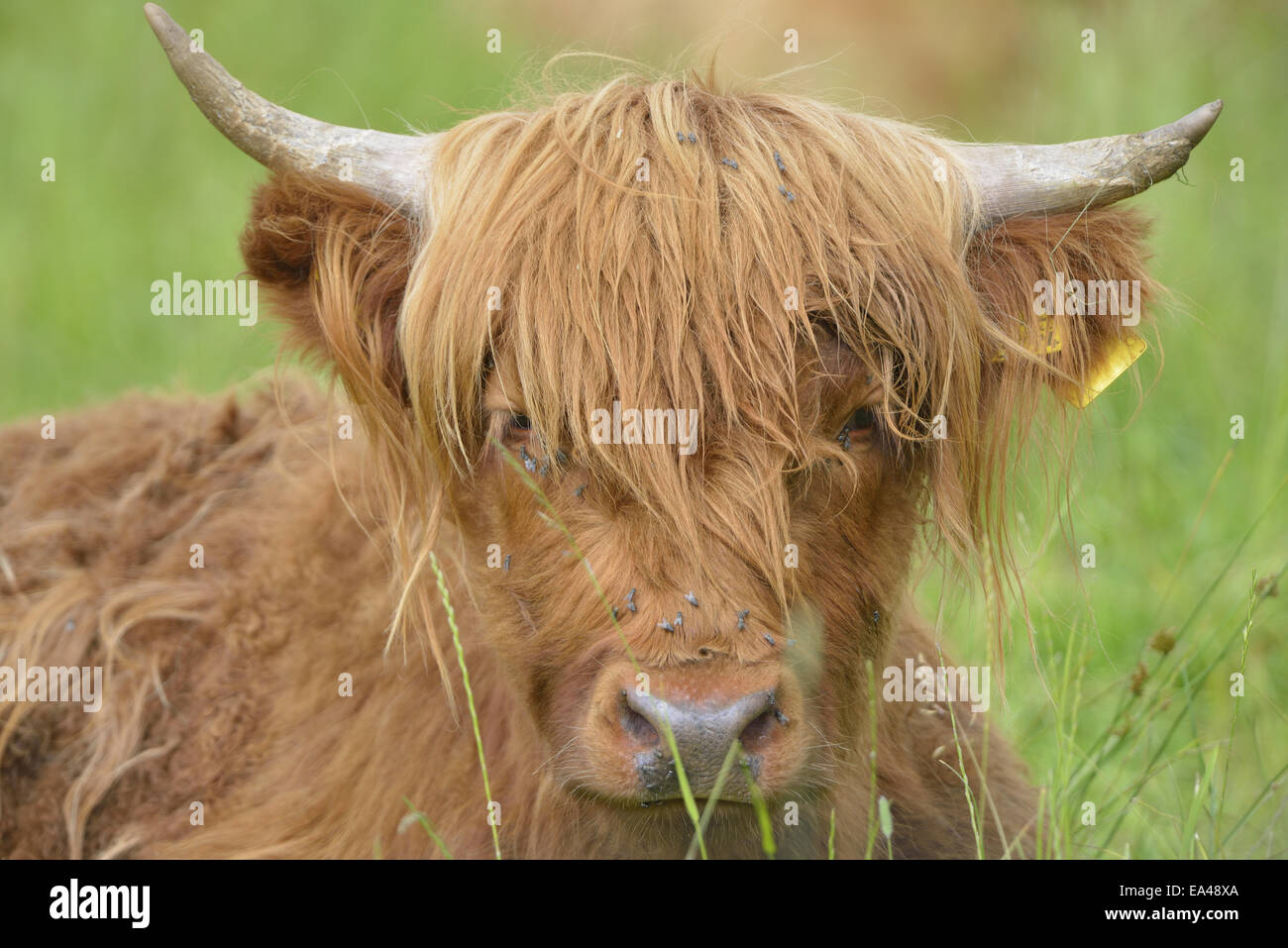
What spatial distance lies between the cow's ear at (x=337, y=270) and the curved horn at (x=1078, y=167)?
3.75ft

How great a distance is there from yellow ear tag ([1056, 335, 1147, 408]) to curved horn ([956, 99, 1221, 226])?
0.29 m

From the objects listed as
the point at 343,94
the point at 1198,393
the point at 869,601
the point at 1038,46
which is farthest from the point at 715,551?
the point at 343,94

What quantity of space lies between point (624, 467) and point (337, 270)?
2.35ft

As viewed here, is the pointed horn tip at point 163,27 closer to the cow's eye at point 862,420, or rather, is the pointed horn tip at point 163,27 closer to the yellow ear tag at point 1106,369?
the cow's eye at point 862,420

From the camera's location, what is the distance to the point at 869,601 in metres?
2.72

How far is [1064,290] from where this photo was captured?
8.85 ft

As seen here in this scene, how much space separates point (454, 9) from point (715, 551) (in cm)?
896

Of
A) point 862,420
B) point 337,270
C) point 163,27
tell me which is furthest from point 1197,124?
point 163,27

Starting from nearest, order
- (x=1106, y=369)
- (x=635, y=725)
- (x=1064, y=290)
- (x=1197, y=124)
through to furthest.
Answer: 1. (x=635, y=725)
2. (x=1197, y=124)
3. (x=1064, y=290)
4. (x=1106, y=369)

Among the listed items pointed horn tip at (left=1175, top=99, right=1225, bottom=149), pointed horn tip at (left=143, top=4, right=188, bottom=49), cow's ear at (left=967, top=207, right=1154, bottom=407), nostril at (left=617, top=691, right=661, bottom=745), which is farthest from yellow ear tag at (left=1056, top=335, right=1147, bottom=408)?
pointed horn tip at (left=143, top=4, right=188, bottom=49)

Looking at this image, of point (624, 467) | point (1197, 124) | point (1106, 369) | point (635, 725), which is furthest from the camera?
point (1106, 369)

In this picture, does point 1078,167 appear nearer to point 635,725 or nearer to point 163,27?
point 635,725

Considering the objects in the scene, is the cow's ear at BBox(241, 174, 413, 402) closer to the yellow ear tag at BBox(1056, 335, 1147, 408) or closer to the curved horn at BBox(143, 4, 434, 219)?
the curved horn at BBox(143, 4, 434, 219)

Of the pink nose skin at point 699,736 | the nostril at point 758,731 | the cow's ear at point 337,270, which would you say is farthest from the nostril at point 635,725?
the cow's ear at point 337,270
